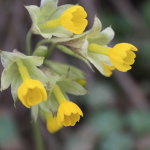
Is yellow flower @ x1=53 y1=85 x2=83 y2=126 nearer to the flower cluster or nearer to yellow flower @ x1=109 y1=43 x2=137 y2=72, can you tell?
the flower cluster

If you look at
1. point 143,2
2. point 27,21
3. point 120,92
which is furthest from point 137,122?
point 27,21

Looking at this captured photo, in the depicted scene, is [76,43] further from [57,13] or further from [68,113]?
[68,113]

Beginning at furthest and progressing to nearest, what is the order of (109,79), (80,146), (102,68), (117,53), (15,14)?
1. (15,14)
2. (109,79)
3. (80,146)
4. (102,68)
5. (117,53)

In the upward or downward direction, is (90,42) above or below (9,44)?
above

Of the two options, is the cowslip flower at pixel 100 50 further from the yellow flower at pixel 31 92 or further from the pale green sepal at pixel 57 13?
the yellow flower at pixel 31 92

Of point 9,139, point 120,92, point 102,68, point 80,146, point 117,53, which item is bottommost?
point 9,139

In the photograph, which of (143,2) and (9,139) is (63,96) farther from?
(143,2)

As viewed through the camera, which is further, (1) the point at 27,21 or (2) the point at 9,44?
(1) the point at 27,21

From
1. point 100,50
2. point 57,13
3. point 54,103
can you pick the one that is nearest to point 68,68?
point 100,50
